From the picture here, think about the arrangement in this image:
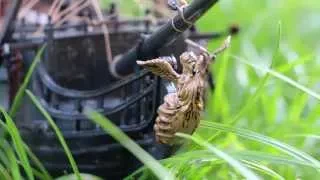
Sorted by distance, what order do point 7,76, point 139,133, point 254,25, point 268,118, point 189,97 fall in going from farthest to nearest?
point 254,25
point 268,118
point 7,76
point 139,133
point 189,97

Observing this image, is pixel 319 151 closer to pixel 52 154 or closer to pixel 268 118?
pixel 268 118

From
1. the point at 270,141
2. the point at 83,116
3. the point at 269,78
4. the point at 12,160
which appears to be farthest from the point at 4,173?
the point at 269,78

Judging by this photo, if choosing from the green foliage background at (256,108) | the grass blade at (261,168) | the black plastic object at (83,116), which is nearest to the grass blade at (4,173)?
the green foliage background at (256,108)

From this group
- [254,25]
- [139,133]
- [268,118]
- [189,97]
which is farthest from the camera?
[254,25]

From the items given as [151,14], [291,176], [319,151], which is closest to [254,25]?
[151,14]

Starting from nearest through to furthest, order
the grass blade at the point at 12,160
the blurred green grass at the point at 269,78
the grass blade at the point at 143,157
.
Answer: the grass blade at the point at 143,157
the grass blade at the point at 12,160
the blurred green grass at the point at 269,78

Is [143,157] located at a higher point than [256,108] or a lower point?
higher

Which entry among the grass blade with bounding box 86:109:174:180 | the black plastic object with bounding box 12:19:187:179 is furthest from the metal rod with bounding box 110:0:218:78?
the grass blade with bounding box 86:109:174:180

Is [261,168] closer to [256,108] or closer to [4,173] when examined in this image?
[4,173]

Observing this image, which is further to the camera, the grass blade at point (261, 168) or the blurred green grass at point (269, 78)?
the blurred green grass at point (269, 78)

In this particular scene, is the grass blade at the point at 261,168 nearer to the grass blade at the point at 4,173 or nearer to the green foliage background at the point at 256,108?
the green foliage background at the point at 256,108

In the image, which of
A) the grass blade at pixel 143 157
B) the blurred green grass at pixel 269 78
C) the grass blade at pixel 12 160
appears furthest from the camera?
the blurred green grass at pixel 269 78
